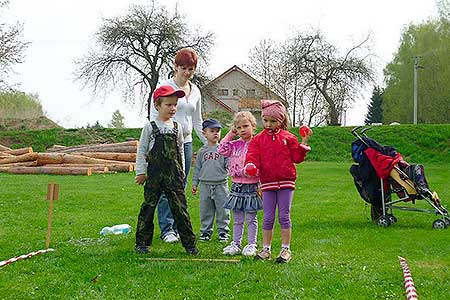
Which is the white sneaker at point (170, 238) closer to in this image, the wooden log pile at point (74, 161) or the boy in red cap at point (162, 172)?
the boy in red cap at point (162, 172)

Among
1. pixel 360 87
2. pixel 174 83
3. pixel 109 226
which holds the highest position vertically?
pixel 360 87

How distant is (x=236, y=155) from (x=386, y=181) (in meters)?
2.96

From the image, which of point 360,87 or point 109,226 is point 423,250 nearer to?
point 109,226

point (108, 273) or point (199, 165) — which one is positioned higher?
point (199, 165)

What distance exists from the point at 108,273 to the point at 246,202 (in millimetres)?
1748

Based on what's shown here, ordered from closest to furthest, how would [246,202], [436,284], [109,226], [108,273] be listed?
[436,284] < [108,273] < [246,202] < [109,226]

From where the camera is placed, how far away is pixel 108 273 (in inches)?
197

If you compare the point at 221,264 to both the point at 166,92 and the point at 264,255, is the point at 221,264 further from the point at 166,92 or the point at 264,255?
the point at 166,92

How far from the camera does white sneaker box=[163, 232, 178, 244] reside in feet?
21.8

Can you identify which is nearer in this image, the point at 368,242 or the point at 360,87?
the point at 368,242

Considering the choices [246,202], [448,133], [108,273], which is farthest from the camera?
[448,133]

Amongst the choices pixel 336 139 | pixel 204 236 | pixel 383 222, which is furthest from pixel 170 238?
Result: pixel 336 139

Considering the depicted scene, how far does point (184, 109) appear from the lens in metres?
6.59

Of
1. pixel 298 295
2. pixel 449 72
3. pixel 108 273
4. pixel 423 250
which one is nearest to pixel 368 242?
pixel 423 250
